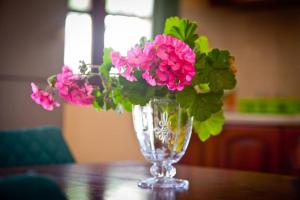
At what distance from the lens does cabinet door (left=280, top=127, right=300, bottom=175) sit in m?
3.05

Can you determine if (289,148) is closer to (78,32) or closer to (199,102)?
(78,32)

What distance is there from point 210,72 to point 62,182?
0.53 m

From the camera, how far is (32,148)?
194 centimetres

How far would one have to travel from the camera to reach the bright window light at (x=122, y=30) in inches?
134

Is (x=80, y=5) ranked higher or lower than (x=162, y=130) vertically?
higher

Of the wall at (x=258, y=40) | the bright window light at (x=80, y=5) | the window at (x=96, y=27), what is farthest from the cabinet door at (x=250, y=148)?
the bright window light at (x=80, y=5)

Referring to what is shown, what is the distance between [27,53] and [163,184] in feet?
6.24

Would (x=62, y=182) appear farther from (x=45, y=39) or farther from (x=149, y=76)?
(x=45, y=39)

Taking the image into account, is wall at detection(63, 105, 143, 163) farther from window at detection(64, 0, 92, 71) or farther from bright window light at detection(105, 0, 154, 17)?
bright window light at detection(105, 0, 154, 17)

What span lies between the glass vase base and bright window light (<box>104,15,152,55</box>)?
2.13m

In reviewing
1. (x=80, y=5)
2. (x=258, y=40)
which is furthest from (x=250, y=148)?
(x=80, y=5)

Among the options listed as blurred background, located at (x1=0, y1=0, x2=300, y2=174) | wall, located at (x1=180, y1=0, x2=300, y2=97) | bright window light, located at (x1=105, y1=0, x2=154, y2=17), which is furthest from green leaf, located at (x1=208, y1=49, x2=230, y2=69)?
wall, located at (x1=180, y1=0, x2=300, y2=97)

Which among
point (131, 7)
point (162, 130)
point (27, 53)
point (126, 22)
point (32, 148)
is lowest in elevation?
point (32, 148)

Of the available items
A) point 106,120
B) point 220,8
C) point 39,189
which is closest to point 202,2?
point 220,8
